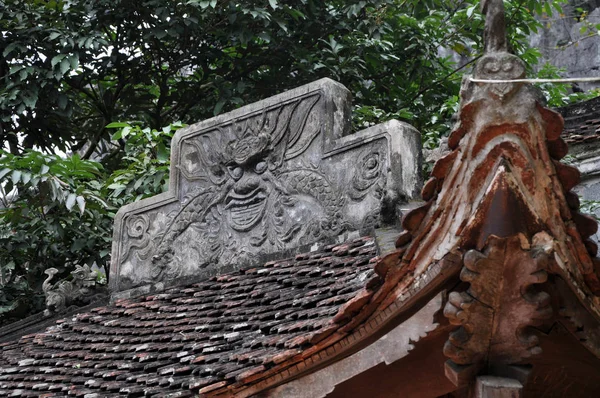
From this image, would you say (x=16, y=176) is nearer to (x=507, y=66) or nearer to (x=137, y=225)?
(x=137, y=225)

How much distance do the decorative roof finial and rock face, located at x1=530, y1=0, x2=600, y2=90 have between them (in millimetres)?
15144

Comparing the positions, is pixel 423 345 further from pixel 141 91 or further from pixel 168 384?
pixel 141 91

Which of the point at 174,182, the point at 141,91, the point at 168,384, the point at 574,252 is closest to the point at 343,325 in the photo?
the point at 574,252

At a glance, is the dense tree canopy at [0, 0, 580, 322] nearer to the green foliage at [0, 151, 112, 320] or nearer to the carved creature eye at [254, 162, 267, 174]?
the green foliage at [0, 151, 112, 320]

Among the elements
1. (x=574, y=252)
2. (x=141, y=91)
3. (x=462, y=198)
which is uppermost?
(x=141, y=91)

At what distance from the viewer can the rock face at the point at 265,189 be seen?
26.2 feet

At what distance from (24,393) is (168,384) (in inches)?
71.3

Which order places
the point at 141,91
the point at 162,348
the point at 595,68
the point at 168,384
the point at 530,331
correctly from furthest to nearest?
the point at 595,68
the point at 141,91
the point at 162,348
the point at 168,384
the point at 530,331

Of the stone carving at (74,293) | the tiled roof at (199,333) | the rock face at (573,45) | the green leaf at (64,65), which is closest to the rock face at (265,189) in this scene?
the tiled roof at (199,333)

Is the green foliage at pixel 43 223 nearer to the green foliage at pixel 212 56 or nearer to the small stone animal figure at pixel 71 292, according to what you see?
the small stone animal figure at pixel 71 292

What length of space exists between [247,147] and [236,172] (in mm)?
242

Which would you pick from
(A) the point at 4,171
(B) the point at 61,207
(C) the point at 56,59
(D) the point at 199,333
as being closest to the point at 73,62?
(C) the point at 56,59

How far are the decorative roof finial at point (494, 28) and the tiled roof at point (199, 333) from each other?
132cm

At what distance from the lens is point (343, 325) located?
5473 millimetres
